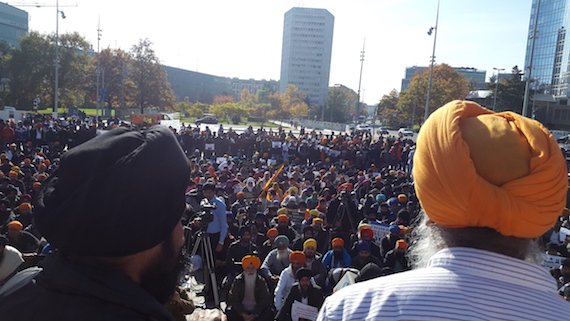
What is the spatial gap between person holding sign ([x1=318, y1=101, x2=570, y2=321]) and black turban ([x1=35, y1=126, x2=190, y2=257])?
494 millimetres

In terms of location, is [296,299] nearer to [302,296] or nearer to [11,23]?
[302,296]

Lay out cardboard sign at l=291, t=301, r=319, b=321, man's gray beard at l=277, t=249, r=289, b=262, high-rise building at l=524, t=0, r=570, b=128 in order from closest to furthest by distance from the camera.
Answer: cardboard sign at l=291, t=301, r=319, b=321 → man's gray beard at l=277, t=249, r=289, b=262 → high-rise building at l=524, t=0, r=570, b=128

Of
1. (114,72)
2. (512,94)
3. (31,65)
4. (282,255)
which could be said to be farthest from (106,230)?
(114,72)

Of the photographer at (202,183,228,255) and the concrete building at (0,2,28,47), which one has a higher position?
the concrete building at (0,2,28,47)

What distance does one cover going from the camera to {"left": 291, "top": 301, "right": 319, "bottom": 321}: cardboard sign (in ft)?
17.4

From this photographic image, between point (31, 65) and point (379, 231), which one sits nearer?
point (379, 231)

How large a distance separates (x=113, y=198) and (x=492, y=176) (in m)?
0.95

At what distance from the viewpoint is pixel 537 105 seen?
6394 cm

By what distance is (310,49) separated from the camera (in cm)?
14938

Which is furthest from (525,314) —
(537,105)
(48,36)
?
(537,105)

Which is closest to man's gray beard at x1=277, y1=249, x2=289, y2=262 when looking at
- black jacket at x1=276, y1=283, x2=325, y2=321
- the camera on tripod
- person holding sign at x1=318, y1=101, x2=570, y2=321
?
the camera on tripod

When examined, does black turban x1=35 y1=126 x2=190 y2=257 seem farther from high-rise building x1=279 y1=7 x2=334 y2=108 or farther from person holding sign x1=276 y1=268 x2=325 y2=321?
high-rise building x1=279 y1=7 x2=334 y2=108

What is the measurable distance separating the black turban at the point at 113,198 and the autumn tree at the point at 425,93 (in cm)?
5288

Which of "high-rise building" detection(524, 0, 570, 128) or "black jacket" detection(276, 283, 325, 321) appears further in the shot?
"high-rise building" detection(524, 0, 570, 128)
